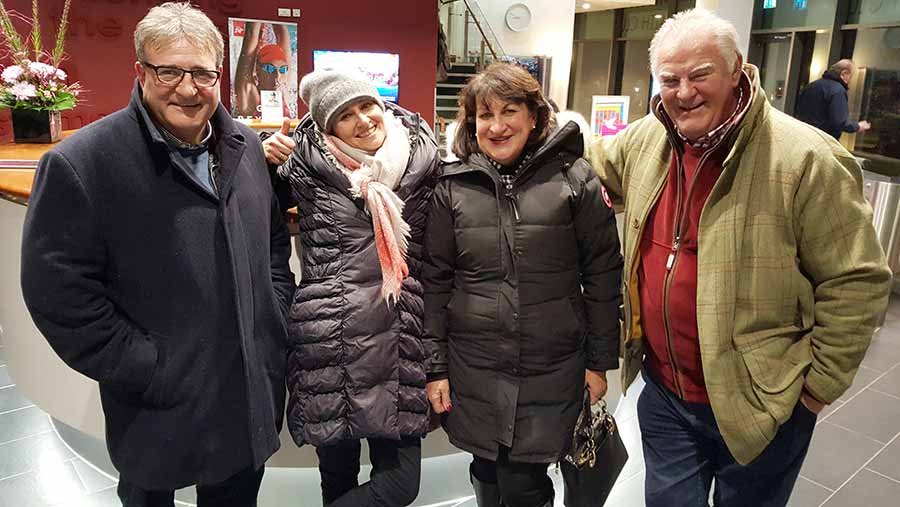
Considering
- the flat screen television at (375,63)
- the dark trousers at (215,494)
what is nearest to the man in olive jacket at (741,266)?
the dark trousers at (215,494)

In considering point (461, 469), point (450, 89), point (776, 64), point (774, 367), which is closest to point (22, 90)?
point (461, 469)

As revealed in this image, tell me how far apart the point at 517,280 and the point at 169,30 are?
3.25 ft

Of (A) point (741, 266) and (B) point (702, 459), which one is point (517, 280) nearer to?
(A) point (741, 266)

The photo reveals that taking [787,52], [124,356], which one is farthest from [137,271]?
[787,52]

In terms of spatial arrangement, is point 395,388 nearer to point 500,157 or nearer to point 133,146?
point 500,157

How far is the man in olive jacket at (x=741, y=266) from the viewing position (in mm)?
1452

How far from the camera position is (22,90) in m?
3.47

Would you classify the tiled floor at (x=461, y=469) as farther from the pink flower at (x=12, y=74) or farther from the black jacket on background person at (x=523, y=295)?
the pink flower at (x=12, y=74)

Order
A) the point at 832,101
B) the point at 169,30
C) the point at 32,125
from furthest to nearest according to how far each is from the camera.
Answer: the point at 832,101, the point at 32,125, the point at 169,30

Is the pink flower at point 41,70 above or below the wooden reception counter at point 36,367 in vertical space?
above

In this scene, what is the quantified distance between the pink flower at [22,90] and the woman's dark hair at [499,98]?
9.54ft

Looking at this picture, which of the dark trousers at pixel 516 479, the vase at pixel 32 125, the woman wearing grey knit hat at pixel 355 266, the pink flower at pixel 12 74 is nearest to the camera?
the woman wearing grey knit hat at pixel 355 266

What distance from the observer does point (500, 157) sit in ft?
5.52

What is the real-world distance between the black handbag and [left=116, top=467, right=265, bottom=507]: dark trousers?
0.87 metres
